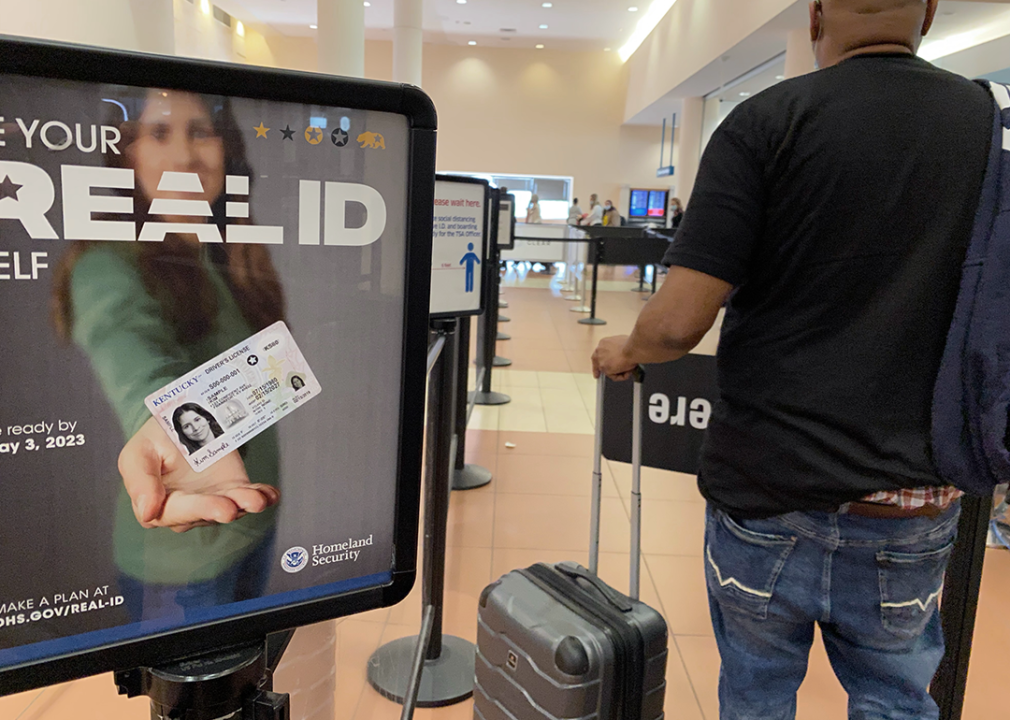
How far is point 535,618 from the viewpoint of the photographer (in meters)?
1.40

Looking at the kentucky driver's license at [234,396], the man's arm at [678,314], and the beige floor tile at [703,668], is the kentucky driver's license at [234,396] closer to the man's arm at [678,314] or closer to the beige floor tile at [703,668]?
the man's arm at [678,314]

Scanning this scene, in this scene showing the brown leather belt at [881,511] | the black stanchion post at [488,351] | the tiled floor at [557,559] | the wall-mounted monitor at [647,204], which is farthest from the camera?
the wall-mounted monitor at [647,204]

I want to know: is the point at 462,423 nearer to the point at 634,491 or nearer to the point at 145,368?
the point at 634,491

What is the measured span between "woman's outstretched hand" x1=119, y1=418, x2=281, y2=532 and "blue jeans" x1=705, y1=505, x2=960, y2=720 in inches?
35.7

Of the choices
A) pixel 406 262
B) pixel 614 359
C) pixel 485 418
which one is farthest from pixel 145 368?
pixel 485 418

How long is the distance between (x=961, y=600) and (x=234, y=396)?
1.74 meters

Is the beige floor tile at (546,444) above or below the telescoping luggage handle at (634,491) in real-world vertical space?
below

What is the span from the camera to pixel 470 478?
3.92 m

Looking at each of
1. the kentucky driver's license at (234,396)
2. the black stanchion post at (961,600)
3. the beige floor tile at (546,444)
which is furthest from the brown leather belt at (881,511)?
the beige floor tile at (546,444)

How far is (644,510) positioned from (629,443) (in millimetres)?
1679

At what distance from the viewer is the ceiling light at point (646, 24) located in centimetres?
1580

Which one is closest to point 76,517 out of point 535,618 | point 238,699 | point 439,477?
point 238,699

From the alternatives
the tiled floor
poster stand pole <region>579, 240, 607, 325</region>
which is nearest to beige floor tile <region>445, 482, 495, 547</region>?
the tiled floor

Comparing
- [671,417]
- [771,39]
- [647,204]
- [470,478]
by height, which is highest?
[771,39]
